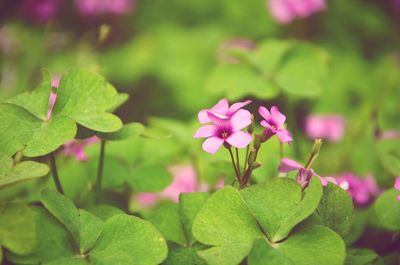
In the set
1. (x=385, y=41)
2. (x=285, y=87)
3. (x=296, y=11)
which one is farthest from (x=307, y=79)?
(x=385, y=41)

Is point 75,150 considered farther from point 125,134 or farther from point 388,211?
point 388,211

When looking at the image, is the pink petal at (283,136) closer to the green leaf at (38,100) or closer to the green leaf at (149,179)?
the green leaf at (149,179)

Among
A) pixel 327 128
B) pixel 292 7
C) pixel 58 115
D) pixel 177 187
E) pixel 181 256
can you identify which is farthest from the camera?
pixel 292 7

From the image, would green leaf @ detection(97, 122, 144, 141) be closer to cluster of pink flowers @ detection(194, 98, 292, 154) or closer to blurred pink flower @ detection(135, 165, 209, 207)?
cluster of pink flowers @ detection(194, 98, 292, 154)

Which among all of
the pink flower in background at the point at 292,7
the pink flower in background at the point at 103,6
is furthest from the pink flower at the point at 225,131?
the pink flower in background at the point at 103,6

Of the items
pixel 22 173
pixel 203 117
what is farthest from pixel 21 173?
pixel 203 117

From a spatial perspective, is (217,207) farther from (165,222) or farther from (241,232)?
(165,222)

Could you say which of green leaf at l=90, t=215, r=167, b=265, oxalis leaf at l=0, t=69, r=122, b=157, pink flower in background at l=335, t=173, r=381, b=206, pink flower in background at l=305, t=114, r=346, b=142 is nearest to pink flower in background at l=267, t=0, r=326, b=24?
pink flower in background at l=305, t=114, r=346, b=142
